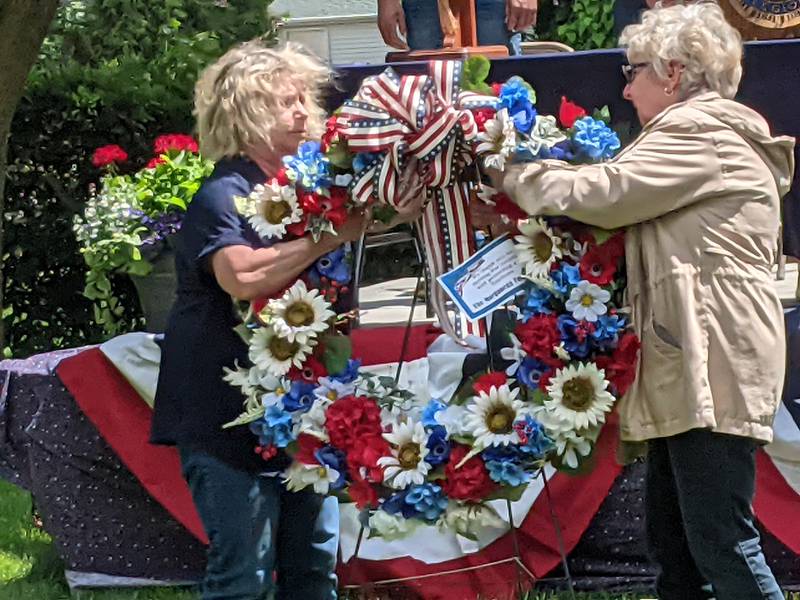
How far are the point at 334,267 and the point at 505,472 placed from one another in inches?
22.5

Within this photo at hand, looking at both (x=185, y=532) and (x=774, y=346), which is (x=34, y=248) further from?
(x=774, y=346)

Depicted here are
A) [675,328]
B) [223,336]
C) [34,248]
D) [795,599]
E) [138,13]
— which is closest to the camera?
[675,328]

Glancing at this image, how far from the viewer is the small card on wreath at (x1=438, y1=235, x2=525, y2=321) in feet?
8.79

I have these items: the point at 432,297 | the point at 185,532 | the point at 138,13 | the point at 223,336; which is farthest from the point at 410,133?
the point at 138,13

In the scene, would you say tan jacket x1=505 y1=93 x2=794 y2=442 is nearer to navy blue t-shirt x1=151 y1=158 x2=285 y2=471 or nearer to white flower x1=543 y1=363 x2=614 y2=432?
white flower x1=543 y1=363 x2=614 y2=432

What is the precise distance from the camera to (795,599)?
3619 millimetres

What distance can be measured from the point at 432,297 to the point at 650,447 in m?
0.58

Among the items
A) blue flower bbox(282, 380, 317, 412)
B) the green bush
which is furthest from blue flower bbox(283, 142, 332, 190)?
the green bush

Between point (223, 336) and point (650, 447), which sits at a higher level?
point (223, 336)

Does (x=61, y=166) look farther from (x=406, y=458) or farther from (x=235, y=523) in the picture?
(x=406, y=458)

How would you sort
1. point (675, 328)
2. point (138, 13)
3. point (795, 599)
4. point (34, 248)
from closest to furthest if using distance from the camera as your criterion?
point (675, 328) → point (795, 599) → point (34, 248) → point (138, 13)

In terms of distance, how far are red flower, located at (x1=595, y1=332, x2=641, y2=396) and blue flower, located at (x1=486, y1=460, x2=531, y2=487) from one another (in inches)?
10.7

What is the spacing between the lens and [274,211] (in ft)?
8.75

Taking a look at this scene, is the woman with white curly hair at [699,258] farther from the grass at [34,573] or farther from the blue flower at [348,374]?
the grass at [34,573]
